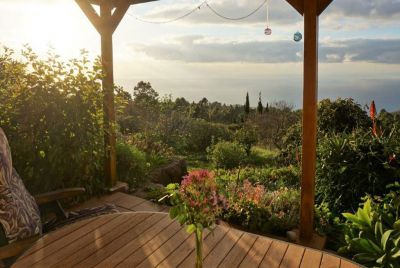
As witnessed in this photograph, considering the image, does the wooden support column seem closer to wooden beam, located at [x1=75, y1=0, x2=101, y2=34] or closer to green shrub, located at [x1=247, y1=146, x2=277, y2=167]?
wooden beam, located at [x1=75, y1=0, x2=101, y2=34]

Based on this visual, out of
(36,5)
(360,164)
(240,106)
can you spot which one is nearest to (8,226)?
(36,5)

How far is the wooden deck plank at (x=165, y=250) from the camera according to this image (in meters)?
1.71

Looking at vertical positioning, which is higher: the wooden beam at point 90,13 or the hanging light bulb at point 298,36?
the wooden beam at point 90,13

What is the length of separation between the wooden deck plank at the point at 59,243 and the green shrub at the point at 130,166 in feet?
8.82

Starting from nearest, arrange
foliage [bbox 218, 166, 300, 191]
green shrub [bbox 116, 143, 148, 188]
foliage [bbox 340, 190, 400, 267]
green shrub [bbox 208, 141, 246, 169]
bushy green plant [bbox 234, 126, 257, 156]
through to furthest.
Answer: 1. foliage [bbox 340, 190, 400, 267]
2. green shrub [bbox 116, 143, 148, 188]
3. foliage [bbox 218, 166, 300, 191]
4. green shrub [bbox 208, 141, 246, 169]
5. bushy green plant [bbox 234, 126, 257, 156]

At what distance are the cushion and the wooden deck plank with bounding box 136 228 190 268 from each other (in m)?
0.84

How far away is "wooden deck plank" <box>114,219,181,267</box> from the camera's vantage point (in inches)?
68.0

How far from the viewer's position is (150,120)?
9234 millimetres

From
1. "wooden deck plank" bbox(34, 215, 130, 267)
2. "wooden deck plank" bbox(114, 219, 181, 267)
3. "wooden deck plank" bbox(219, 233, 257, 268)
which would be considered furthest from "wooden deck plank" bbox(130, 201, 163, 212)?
"wooden deck plank" bbox(219, 233, 257, 268)

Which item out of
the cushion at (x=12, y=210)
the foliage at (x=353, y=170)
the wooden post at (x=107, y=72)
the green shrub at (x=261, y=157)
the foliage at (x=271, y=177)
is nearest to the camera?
the cushion at (x=12, y=210)

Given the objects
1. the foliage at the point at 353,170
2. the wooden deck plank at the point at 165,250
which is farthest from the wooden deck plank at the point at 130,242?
the foliage at the point at 353,170

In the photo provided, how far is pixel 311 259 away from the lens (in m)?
1.75

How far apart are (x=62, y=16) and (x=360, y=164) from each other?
11.9 ft

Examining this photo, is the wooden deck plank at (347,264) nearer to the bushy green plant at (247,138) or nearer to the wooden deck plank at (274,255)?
the wooden deck plank at (274,255)
